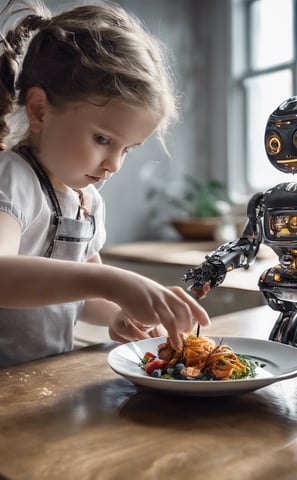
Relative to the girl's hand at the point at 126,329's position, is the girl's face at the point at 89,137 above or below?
above

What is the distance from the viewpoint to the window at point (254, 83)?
358 centimetres

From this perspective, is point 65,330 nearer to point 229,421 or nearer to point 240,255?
point 240,255

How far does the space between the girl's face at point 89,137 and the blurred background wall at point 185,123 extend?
2.49 m

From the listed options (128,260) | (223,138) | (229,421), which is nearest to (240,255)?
(229,421)

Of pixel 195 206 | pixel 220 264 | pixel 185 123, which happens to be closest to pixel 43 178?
pixel 220 264

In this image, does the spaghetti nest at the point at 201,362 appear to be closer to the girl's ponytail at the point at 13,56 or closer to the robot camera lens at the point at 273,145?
the robot camera lens at the point at 273,145

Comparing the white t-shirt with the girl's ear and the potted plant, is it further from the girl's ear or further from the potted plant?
the potted plant

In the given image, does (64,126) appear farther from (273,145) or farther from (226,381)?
(226,381)

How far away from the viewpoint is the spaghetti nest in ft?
2.47

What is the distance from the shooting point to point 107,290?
2.43ft

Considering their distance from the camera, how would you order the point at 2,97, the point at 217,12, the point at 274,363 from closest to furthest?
the point at 274,363
the point at 2,97
the point at 217,12

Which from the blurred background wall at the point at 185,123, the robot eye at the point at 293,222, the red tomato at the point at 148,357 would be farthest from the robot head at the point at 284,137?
the blurred background wall at the point at 185,123

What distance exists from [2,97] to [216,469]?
79cm

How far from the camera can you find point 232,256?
93 centimetres
